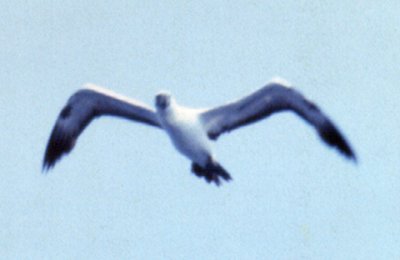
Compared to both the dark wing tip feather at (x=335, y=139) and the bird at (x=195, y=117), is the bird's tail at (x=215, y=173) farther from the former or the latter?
the dark wing tip feather at (x=335, y=139)

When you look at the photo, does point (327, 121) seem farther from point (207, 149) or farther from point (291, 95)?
point (207, 149)

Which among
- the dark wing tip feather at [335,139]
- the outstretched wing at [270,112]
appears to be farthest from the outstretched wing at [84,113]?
the dark wing tip feather at [335,139]

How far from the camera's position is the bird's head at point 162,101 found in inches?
680

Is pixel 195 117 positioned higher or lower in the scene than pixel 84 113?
lower

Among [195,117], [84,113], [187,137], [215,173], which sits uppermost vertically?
[84,113]

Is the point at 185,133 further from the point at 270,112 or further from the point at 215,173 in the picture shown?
the point at 270,112

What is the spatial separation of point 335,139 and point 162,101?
2605 millimetres

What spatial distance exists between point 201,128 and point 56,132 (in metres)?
2.32

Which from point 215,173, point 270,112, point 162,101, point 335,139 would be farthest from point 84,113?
point 335,139

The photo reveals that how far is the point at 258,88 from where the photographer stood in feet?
56.9

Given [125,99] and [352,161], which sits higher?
[125,99]

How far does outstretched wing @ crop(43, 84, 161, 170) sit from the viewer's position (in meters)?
17.8

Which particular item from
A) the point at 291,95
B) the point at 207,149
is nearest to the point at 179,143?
the point at 207,149

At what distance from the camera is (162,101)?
17.3m
